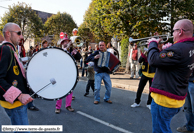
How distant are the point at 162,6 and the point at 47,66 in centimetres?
900

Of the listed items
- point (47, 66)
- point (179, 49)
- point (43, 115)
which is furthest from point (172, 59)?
point (43, 115)

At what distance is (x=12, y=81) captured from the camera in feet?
6.07

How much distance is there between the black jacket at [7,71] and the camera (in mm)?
1745

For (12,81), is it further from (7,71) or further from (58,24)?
(58,24)

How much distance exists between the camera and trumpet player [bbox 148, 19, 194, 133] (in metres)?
1.99

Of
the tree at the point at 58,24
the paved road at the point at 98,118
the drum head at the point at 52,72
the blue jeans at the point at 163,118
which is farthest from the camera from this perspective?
the tree at the point at 58,24

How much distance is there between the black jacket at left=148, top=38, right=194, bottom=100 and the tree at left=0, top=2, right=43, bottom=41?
24.3 m

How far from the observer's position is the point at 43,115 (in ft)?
13.7

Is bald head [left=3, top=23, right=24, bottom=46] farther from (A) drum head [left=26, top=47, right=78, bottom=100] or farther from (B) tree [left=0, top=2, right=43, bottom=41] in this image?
(B) tree [left=0, top=2, right=43, bottom=41]

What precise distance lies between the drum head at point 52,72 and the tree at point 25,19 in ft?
76.3

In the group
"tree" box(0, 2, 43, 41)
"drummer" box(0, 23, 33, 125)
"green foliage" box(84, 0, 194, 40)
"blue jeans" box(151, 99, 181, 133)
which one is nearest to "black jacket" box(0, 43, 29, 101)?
"drummer" box(0, 23, 33, 125)

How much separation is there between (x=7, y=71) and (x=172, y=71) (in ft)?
6.64

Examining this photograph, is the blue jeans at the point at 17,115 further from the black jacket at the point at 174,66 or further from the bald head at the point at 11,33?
the black jacket at the point at 174,66

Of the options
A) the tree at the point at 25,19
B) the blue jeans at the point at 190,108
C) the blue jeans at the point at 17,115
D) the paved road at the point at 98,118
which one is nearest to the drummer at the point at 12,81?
the blue jeans at the point at 17,115
